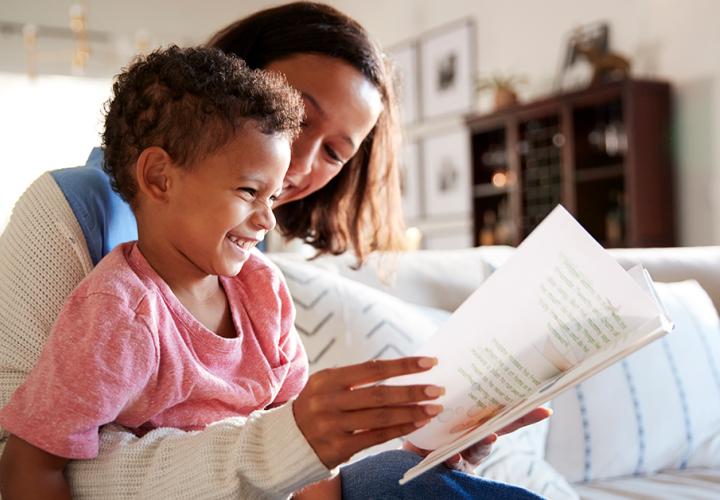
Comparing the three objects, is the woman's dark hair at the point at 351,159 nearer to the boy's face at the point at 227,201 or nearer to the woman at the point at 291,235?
the woman at the point at 291,235

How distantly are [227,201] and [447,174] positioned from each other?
16.5 feet

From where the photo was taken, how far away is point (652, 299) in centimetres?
75

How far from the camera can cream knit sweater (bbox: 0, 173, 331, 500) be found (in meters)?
0.79

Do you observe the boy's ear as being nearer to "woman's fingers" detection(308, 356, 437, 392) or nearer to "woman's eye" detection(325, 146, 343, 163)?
"woman's fingers" detection(308, 356, 437, 392)

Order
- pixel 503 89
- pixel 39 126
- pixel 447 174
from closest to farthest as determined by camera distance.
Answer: pixel 503 89 → pixel 447 174 → pixel 39 126

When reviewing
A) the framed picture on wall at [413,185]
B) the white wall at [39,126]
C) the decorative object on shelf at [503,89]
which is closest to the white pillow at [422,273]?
the decorative object on shelf at [503,89]

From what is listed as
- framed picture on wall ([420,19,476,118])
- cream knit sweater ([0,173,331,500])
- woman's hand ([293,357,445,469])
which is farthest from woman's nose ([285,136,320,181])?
framed picture on wall ([420,19,476,118])

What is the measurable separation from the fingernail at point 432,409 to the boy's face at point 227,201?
0.29 m

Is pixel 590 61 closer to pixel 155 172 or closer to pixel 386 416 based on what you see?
pixel 155 172

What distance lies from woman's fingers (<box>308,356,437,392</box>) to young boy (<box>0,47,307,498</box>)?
21 cm

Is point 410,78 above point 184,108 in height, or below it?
above

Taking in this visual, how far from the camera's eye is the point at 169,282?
964 millimetres

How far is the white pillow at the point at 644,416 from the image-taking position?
166cm

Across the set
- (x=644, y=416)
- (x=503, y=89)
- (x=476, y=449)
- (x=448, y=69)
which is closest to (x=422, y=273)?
(x=644, y=416)
